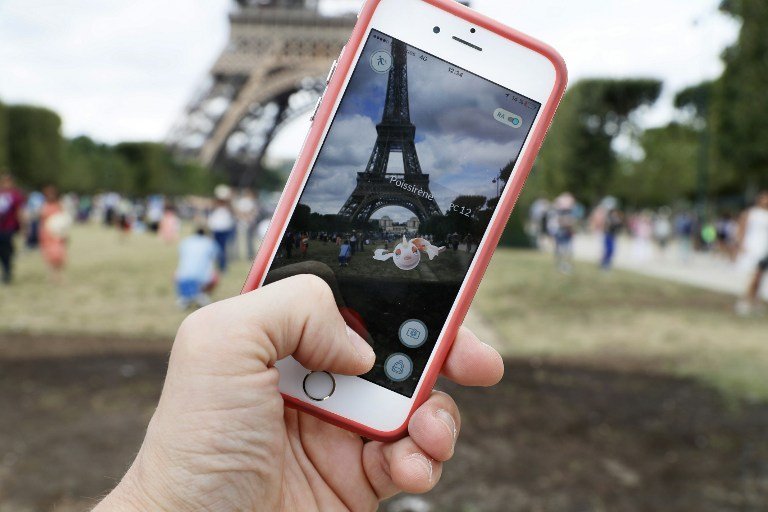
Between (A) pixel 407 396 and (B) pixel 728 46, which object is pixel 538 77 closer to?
(A) pixel 407 396

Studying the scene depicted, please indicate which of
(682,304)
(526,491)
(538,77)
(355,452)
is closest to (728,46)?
(682,304)

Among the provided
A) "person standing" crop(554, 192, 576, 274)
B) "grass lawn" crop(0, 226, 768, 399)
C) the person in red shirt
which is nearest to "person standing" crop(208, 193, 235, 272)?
"grass lawn" crop(0, 226, 768, 399)

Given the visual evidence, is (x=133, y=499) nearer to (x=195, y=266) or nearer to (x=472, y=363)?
(x=472, y=363)

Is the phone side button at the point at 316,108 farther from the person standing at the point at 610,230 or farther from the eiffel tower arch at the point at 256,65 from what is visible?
the eiffel tower arch at the point at 256,65

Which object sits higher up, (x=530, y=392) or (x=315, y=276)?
(x=315, y=276)

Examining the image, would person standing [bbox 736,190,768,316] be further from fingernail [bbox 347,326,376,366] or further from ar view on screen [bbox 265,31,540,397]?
fingernail [bbox 347,326,376,366]
